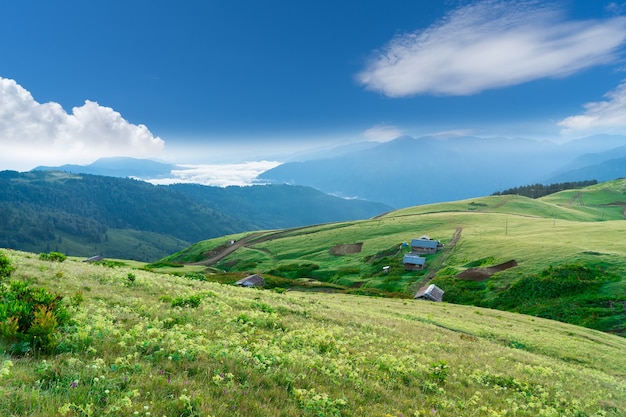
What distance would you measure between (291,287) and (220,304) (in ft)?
194

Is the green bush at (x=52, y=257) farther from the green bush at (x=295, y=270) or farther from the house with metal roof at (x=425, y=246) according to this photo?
the house with metal roof at (x=425, y=246)

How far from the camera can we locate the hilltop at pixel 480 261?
64375mm

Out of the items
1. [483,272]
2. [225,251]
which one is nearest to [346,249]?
[483,272]

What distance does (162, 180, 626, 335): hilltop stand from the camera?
64375mm

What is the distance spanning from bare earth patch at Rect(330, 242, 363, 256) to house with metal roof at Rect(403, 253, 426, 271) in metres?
24.8

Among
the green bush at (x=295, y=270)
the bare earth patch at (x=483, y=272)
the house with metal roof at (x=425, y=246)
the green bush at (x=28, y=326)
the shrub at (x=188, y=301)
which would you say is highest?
the green bush at (x=28, y=326)

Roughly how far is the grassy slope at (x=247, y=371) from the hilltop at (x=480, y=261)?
5300 cm

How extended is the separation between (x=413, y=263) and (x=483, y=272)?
19.5 metres

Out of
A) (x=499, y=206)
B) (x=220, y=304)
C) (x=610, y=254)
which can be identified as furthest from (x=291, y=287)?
(x=499, y=206)

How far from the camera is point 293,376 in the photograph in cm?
925

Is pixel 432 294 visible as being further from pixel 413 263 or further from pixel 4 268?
pixel 4 268

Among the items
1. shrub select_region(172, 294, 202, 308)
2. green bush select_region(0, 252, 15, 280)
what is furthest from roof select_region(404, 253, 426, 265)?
green bush select_region(0, 252, 15, 280)

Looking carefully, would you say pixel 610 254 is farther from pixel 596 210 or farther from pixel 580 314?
pixel 596 210

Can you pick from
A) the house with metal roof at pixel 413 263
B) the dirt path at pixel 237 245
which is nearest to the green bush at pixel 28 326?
the house with metal roof at pixel 413 263
